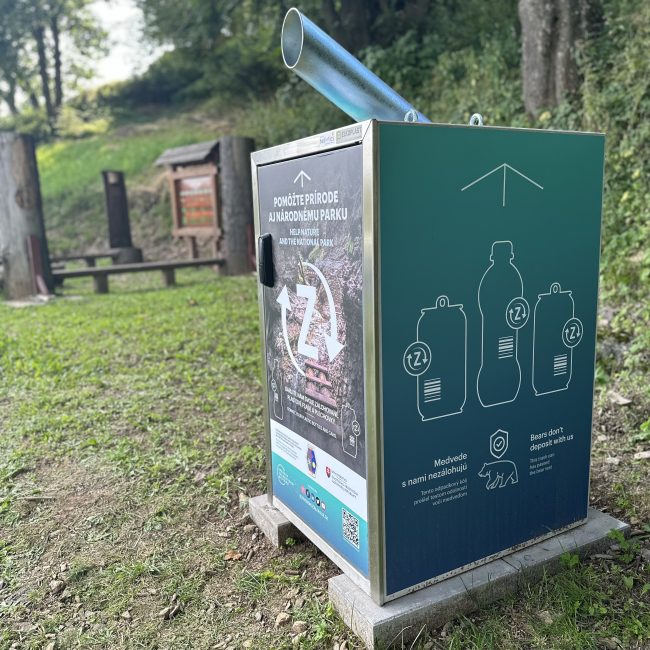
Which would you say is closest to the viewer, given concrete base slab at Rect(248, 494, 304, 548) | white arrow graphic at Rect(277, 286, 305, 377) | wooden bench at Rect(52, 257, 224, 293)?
white arrow graphic at Rect(277, 286, 305, 377)

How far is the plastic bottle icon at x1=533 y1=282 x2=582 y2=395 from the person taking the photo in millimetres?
2365

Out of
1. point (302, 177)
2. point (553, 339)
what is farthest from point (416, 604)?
point (302, 177)

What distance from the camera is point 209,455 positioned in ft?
12.0

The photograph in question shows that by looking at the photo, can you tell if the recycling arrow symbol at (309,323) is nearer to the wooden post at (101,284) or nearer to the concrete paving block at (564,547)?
the concrete paving block at (564,547)

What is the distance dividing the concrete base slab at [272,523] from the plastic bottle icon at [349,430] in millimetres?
694

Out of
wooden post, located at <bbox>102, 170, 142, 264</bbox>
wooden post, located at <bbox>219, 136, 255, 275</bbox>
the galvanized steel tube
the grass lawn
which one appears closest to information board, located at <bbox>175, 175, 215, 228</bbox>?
wooden post, located at <bbox>219, 136, 255, 275</bbox>

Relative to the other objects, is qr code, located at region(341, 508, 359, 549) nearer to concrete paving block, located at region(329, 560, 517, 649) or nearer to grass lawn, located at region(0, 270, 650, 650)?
concrete paving block, located at region(329, 560, 517, 649)

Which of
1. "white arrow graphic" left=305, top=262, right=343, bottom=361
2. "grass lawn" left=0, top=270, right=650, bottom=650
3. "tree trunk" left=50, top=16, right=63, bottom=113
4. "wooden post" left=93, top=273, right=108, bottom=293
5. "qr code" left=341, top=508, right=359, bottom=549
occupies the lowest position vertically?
"grass lawn" left=0, top=270, right=650, bottom=650

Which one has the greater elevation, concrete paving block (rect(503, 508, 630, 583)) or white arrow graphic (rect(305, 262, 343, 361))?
white arrow graphic (rect(305, 262, 343, 361))

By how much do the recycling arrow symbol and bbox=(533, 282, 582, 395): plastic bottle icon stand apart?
0.72 metres

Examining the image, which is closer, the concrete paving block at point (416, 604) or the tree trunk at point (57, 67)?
the concrete paving block at point (416, 604)

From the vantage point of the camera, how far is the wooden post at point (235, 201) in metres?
10.1

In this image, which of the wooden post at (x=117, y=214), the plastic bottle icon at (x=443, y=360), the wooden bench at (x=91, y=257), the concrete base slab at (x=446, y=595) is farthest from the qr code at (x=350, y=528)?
the wooden post at (x=117, y=214)

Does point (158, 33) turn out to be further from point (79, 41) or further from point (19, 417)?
point (19, 417)
